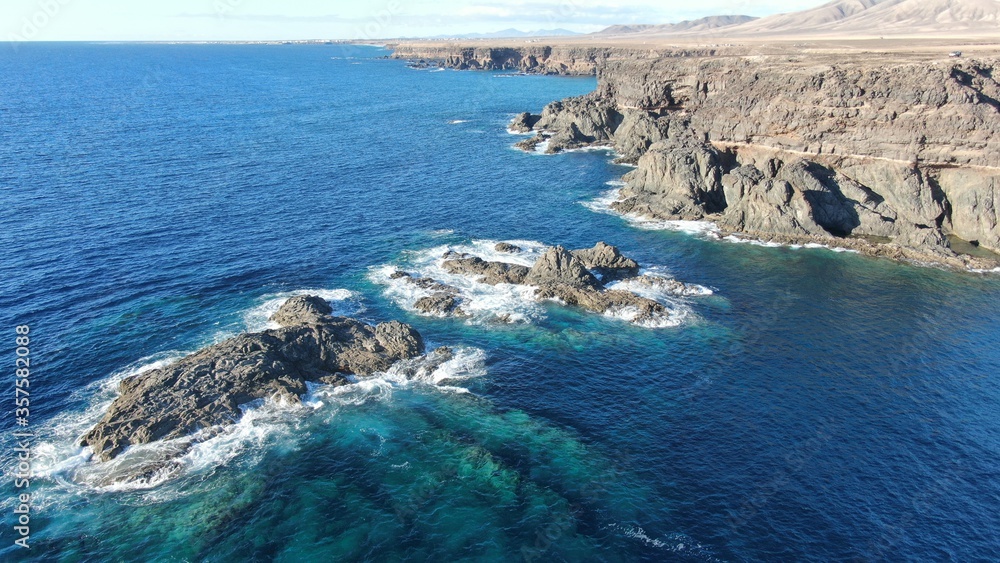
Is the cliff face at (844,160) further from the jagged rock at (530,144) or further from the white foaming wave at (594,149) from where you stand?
the jagged rock at (530,144)

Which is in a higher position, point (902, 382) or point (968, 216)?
point (968, 216)

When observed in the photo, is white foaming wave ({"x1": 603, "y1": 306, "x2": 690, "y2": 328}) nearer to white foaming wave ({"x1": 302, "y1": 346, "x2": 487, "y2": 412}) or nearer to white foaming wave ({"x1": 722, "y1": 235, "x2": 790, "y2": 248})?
white foaming wave ({"x1": 302, "y1": 346, "x2": 487, "y2": 412})

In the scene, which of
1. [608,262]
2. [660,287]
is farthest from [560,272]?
[660,287]

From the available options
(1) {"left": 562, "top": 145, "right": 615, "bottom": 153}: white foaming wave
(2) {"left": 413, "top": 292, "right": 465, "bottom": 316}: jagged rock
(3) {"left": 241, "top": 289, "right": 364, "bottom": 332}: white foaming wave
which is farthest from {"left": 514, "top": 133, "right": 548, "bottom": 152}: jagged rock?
(3) {"left": 241, "top": 289, "right": 364, "bottom": 332}: white foaming wave

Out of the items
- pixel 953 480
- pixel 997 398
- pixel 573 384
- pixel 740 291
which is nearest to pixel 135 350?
pixel 573 384

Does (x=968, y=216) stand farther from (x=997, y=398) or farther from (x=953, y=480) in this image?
(x=953, y=480)

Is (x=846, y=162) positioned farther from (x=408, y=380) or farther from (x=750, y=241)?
(x=408, y=380)
